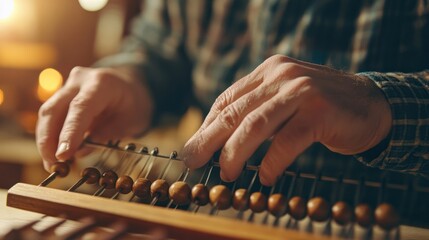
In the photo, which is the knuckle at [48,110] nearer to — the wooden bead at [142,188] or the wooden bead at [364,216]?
the wooden bead at [142,188]

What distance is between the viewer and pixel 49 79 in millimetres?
3107

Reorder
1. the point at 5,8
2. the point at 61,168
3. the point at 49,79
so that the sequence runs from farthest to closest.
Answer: the point at 49,79, the point at 5,8, the point at 61,168

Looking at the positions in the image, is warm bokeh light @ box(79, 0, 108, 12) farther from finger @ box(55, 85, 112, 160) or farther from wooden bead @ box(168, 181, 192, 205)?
wooden bead @ box(168, 181, 192, 205)

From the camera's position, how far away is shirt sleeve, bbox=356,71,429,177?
79 centimetres

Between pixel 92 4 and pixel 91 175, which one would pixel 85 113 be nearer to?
pixel 91 175

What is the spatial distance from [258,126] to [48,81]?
2.69 meters

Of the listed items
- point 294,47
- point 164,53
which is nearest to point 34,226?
point 294,47

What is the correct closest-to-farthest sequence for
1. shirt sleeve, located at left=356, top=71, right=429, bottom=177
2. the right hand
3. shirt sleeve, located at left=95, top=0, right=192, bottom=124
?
shirt sleeve, located at left=356, top=71, right=429, bottom=177, the right hand, shirt sleeve, located at left=95, top=0, right=192, bottom=124

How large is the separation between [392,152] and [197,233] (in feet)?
1.22

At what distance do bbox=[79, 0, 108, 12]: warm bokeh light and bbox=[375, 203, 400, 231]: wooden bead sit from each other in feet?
8.49

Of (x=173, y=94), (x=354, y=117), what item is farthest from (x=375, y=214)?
(x=173, y=94)

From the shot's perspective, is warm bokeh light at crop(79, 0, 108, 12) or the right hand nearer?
the right hand

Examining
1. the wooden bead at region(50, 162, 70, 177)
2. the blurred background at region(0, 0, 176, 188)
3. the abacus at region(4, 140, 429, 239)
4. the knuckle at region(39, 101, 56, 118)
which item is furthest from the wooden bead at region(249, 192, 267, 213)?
the blurred background at region(0, 0, 176, 188)

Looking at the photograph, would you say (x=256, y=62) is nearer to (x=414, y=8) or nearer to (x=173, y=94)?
(x=173, y=94)
